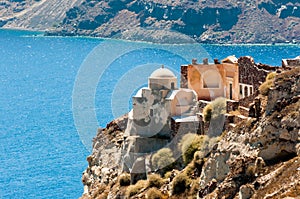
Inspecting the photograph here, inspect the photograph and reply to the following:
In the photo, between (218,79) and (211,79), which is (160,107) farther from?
(218,79)

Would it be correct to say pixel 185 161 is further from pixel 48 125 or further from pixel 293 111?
pixel 48 125

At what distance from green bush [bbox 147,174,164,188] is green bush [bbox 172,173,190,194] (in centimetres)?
337

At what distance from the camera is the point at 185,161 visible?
51.1 meters

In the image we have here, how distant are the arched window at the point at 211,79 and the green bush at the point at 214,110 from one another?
8.18 meters

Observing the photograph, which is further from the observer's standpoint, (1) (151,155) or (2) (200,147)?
(1) (151,155)

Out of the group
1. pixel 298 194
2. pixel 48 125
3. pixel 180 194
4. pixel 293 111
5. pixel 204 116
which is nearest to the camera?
pixel 298 194

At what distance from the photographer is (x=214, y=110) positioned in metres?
50.0

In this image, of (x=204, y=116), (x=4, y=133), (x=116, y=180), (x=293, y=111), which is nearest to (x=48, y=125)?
(x=4, y=133)

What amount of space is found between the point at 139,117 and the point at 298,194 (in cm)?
2535

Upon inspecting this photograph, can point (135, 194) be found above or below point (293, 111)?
below

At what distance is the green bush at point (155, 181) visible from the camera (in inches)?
2025

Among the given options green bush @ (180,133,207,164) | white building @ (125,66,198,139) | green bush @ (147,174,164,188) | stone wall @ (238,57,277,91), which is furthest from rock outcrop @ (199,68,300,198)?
white building @ (125,66,198,139)

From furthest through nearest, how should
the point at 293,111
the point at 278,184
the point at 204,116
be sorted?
the point at 204,116
the point at 293,111
the point at 278,184

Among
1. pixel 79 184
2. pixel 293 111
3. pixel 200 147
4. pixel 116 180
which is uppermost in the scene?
pixel 293 111
